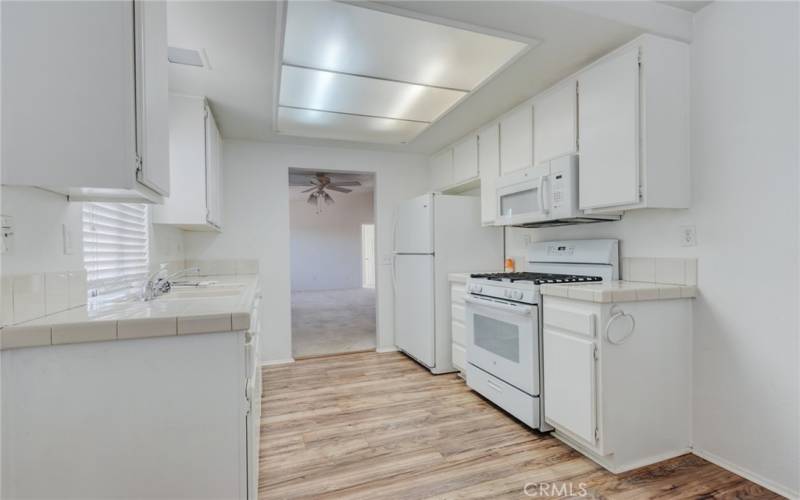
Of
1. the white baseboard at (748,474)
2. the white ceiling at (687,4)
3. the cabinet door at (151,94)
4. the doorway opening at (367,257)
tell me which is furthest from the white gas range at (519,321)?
the doorway opening at (367,257)

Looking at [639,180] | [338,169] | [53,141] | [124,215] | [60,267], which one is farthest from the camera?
[338,169]

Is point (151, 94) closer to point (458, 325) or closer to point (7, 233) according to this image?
point (7, 233)

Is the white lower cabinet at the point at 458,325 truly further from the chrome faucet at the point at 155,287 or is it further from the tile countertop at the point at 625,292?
the chrome faucet at the point at 155,287

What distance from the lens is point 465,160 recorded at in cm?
360

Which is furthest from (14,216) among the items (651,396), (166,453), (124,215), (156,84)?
(651,396)

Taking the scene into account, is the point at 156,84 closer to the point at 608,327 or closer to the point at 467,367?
the point at 608,327

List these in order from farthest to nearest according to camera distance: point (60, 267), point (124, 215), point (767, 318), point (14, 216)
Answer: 1. point (124, 215)
2. point (767, 318)
3. point (60, 267)
4. point (14, 216)

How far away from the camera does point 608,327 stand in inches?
72.4

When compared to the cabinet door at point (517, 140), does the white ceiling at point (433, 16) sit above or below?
above

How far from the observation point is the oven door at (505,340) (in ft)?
7.33

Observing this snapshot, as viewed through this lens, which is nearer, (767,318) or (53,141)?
(53,141)

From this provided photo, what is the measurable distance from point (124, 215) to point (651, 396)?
9.93 feet

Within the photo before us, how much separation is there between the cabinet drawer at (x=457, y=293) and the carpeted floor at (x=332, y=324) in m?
1.37

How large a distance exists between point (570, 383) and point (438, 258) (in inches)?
63.9
